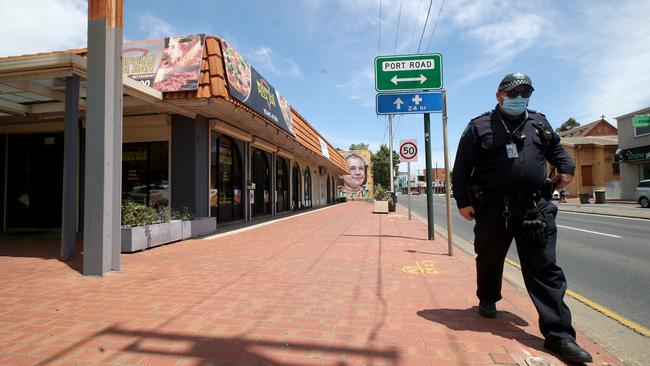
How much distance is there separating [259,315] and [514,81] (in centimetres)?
306

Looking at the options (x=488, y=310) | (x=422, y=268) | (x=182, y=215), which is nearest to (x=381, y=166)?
(x=182, y=215)

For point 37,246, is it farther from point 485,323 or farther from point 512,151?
point 512,151

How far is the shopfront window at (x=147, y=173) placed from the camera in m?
10.0

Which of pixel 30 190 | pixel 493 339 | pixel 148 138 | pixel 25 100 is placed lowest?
pixel 493 339

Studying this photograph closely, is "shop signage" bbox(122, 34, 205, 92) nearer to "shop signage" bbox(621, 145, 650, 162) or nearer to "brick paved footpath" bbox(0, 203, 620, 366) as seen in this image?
"brick paved footpath" bbox(0, 203, 620, 366)

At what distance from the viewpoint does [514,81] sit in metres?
3.11

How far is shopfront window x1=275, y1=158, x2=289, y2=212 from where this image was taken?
709 inches

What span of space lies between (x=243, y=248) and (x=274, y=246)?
649 mm

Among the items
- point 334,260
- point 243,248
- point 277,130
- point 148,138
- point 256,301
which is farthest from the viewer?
point 277,130

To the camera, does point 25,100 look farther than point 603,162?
No

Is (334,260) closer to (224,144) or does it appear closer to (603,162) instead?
(224,144)

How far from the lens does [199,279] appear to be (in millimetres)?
4914

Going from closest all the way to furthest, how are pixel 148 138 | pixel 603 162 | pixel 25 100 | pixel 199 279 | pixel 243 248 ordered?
pixel 199 279 < pixel 243 248 < pixel 25 100 < pixel 148 138 < pixel 603 162

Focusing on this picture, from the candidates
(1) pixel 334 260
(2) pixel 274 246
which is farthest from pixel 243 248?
(1) pixel 334 260
